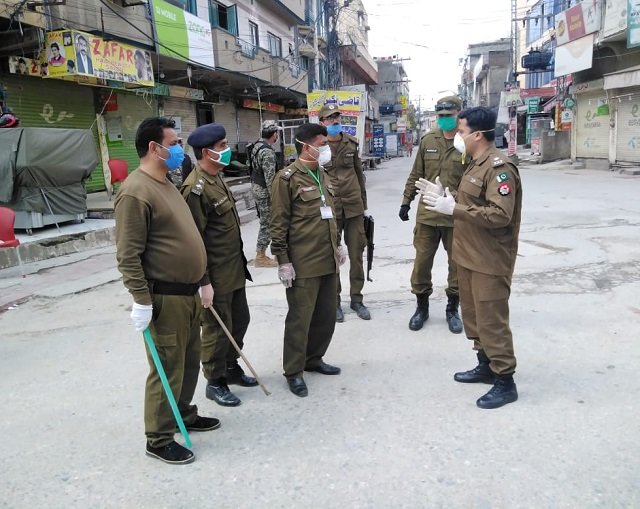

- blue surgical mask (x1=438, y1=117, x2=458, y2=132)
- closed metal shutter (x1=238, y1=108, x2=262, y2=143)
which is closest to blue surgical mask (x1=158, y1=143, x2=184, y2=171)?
blue surgical mask (x1=438, y1=117, x2=458, y2=132)

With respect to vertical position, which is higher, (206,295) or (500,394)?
(206,295)

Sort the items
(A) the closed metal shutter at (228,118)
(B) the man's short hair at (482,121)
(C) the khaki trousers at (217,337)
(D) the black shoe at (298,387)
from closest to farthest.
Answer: (B) the man's short hair at (482,121), (C) the khaki trousers at (217,337), (D) the black shoe at (298,387), (A) the closed metal shutter at (228,118)

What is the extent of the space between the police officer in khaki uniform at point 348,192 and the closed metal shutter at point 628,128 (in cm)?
1825

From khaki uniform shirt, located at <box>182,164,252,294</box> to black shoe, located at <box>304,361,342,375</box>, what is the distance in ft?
2.94

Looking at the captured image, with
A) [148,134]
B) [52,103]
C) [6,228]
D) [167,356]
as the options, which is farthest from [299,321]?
[52,103]

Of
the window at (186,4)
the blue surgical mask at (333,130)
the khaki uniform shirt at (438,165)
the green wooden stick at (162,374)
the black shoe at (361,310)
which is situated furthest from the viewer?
the window at (186,4)

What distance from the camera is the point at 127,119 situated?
1407 centimetres

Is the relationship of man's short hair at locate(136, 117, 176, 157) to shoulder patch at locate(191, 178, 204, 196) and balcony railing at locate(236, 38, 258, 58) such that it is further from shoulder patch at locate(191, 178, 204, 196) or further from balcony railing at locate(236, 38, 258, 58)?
balcony railing at locate(236, 38, 258, 58)

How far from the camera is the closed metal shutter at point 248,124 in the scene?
70.2 ft

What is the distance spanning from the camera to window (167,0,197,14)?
1416 centimetres

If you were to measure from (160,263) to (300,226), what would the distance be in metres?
1.20

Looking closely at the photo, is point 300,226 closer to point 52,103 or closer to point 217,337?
point 217,337

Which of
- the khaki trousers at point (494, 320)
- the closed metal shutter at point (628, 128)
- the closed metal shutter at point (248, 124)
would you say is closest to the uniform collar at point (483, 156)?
the khaki trousers at point (494, 320)

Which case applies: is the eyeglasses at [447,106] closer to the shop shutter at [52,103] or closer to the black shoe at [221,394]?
the black shoe at [221,394]
